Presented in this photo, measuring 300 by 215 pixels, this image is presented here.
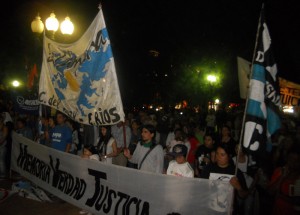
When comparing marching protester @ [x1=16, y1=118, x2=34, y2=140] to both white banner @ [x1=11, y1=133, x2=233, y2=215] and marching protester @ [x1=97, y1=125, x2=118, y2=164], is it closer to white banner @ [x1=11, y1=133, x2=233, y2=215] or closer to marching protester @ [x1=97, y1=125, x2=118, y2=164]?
white banner @ [x1=11, y1=133, x2=233, y2=215]

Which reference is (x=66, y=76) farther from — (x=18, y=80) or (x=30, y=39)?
(x=18, y=80)

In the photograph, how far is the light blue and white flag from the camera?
3.67m

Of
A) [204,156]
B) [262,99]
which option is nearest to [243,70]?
[262,99]

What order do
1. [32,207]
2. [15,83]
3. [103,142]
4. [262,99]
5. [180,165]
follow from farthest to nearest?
[15,83], [103,142], [32,207], [180,165], [262,99]

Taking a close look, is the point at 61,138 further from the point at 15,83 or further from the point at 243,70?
Answer: the point at 15,83

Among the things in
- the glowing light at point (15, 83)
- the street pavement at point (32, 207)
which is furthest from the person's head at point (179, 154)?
the glowing light at point (15, 83)

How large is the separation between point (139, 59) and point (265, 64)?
2237 centimetres

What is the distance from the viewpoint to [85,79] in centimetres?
548

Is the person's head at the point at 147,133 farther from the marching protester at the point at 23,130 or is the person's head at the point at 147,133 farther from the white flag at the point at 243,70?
the marching protester at the point at 23,130

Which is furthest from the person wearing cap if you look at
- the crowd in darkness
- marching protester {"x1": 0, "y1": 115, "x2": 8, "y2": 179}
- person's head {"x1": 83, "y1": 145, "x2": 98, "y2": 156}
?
marching protester {"x1": 0, "y1": 115, "x2": 8, "y2": 179}

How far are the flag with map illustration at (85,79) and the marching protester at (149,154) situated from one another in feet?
2.92

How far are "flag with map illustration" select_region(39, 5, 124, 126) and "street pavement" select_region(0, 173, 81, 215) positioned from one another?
1.96 metres

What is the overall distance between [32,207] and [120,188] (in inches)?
96.1

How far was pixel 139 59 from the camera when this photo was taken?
25.8 meters
